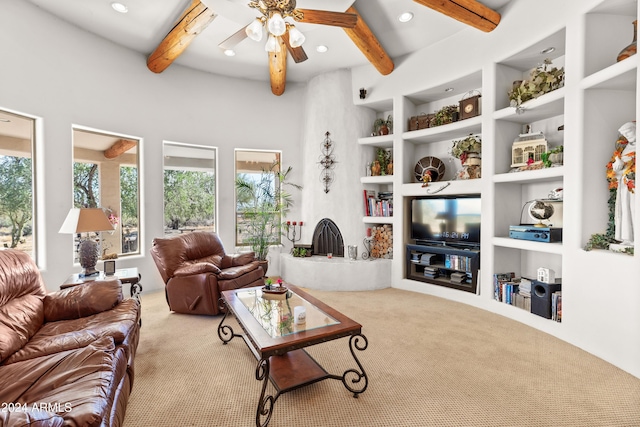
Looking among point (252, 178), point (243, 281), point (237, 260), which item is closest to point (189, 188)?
point (252, 178)

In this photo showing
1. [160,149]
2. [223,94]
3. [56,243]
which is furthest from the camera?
[223,94]

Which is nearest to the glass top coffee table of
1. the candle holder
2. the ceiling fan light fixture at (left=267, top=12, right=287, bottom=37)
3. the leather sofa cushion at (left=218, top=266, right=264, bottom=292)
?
the leather sofa cushion at (left=218, top=266, right=264, bottom=292)

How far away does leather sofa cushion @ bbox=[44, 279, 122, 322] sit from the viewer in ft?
7.66

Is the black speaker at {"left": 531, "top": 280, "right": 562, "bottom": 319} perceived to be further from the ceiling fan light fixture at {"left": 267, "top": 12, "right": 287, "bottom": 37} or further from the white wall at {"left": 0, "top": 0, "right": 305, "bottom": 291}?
the white wall at {"left": 0, "top": 0, "right": 305, "bottom": 291}

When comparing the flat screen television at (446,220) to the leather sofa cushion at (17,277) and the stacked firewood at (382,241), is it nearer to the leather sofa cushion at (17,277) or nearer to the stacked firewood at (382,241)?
the stacked firewood at (382,241)

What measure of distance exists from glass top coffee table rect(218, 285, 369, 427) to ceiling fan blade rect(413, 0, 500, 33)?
3044 millimetres

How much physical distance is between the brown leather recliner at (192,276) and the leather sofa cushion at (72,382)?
169 cm

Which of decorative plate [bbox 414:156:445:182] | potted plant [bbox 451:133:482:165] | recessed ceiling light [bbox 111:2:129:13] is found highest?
recessed ceiling light [bbox 111:2:129:13]

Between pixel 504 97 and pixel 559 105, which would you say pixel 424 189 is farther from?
pixel 559 105

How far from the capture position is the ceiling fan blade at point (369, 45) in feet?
12.2

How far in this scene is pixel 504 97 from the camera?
3.78 meters

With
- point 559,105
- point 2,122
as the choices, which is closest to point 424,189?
point 559,105

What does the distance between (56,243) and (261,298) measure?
2.68 m

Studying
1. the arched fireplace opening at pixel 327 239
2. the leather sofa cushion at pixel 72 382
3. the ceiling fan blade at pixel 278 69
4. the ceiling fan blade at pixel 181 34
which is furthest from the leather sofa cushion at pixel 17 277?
the arched fireplace opening at pixel 327 239
